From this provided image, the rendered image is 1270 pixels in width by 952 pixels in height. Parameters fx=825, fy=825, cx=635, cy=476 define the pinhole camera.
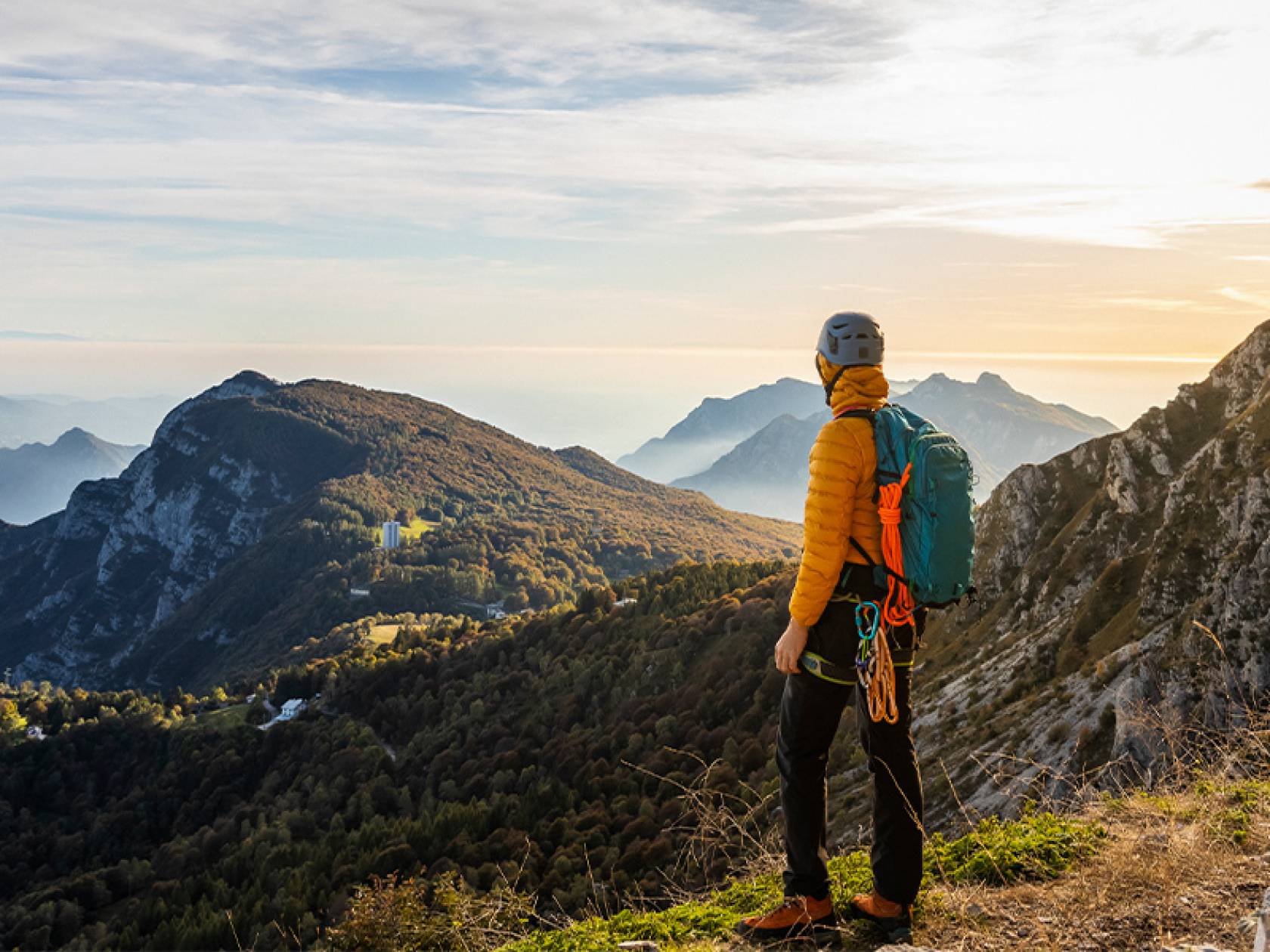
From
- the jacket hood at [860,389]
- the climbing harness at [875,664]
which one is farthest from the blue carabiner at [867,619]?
the jacket hood at [860,389]

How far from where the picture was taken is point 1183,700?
10.9 metres

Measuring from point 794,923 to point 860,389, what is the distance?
299 cm

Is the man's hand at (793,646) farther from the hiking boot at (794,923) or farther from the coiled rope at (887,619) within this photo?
the hiking boot at (794,923)

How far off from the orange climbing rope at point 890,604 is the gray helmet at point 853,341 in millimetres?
707

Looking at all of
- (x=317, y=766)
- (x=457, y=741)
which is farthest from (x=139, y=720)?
(x=457, y=741)

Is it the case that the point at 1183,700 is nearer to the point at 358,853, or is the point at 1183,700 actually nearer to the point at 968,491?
the point at 968,491

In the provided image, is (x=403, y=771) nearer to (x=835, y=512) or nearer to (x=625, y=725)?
(x=625, y=725)

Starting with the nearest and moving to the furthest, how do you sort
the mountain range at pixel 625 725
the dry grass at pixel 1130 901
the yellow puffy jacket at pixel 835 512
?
the dry grass at pixel 1130 901
the yellow puffy jacket at pixel 835 512
the mountain range at pixel 625 725

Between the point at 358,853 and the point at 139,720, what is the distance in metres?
50.4

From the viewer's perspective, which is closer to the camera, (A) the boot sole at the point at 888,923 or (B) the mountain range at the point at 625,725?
(A) the boot sole at the point at 888,923

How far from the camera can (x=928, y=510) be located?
4227 mm

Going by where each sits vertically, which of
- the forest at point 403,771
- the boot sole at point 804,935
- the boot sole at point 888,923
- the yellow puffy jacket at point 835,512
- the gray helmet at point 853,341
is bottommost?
the forest at point 403,771

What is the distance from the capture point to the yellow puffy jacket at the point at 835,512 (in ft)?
14.1

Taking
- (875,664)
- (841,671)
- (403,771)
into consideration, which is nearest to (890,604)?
(875,664)
